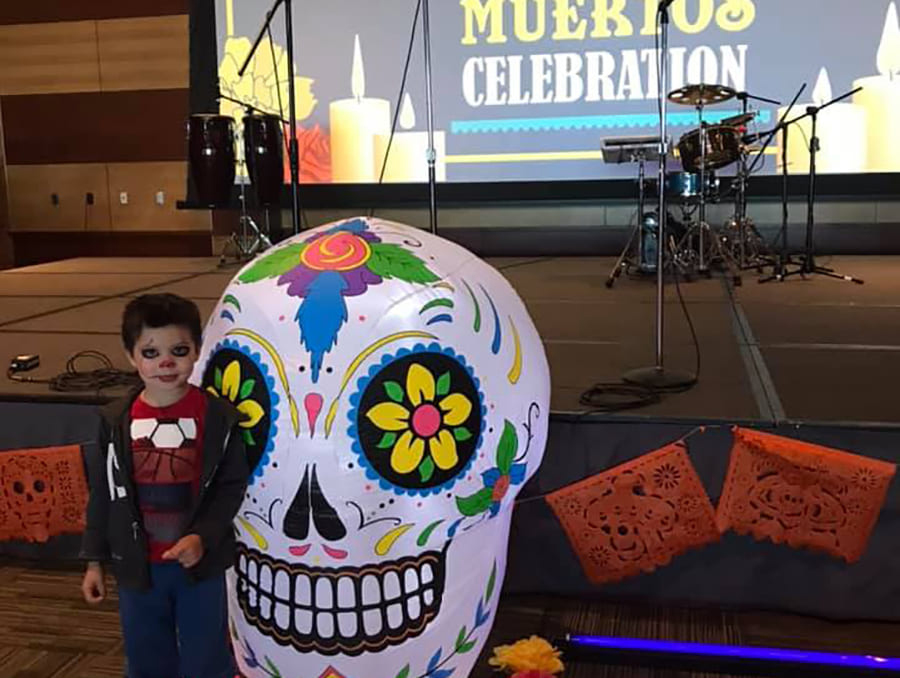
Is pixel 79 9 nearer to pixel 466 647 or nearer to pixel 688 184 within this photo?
pixel 688 184

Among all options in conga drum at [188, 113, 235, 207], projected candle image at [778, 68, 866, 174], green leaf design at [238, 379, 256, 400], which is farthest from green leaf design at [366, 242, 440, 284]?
projected candle image at [778, 68, 866, 174]

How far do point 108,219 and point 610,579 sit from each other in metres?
5.60

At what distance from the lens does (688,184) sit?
4.24 metres

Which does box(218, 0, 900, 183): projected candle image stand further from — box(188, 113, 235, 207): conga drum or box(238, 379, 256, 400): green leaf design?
box(238, 379, 256, 400): green leaf design

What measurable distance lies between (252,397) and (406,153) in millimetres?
4233

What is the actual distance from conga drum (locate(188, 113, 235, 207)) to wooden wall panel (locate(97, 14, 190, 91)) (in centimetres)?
150

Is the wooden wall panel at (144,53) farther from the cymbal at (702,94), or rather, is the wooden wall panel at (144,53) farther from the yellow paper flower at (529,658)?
the yellow paper flower at (529,658)

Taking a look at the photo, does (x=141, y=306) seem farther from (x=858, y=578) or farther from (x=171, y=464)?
(x=858, y=578)

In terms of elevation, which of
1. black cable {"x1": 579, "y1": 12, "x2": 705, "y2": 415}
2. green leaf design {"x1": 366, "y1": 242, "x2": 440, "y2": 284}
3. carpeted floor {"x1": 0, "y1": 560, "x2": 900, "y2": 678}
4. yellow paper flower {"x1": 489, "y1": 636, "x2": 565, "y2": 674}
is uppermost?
green leaf design {"x1": 366, "y1": 242, "x2": 440, "y2": 284}

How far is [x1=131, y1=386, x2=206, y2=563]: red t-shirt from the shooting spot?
4.25ft

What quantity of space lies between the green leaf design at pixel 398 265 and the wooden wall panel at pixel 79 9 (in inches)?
217

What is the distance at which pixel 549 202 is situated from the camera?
5.30 metres

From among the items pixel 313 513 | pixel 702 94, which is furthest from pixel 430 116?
pixel 702 94

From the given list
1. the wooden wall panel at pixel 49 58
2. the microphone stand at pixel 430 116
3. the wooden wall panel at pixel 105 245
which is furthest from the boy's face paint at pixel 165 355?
the wooden wall panel at pixel 49 58
